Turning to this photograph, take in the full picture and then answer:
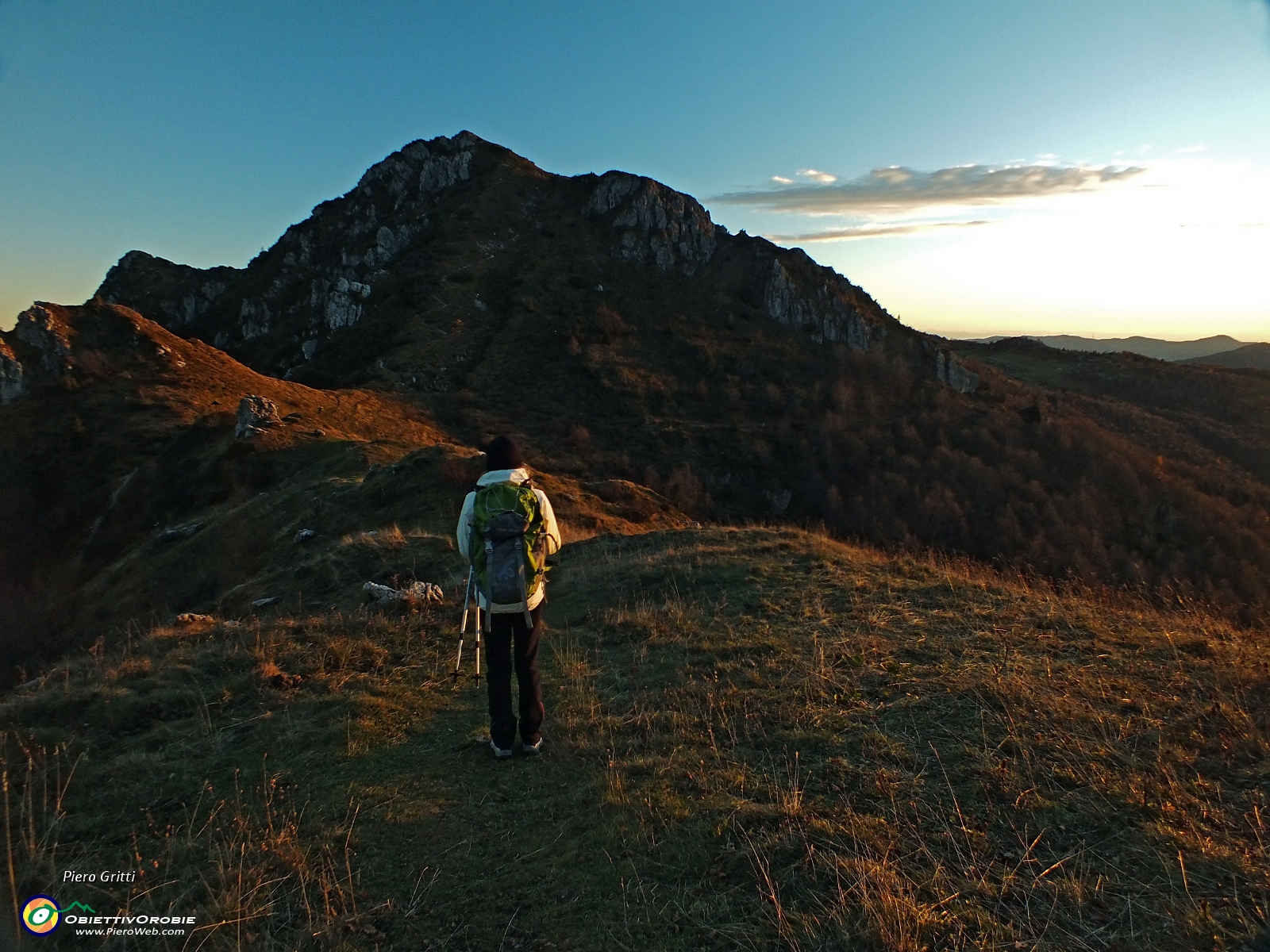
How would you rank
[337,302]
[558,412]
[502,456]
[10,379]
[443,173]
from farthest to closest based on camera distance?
[443,173], [337,302], [558,412], [10,379], [502,456]

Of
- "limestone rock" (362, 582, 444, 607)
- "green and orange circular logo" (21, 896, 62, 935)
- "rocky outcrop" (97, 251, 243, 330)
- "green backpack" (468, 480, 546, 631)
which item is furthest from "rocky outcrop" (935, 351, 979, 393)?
"rocky outcrop" (97, 251, 243, 330)

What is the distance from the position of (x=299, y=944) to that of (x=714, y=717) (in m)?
3.06

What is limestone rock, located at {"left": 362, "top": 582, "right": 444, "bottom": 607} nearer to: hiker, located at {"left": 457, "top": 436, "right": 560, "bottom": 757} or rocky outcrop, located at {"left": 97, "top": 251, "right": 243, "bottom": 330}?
hiker, located at {"left": 457, "top": 436, "right": 560, "bottom": 757}

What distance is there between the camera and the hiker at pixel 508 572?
4699mm

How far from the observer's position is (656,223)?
69562 mm

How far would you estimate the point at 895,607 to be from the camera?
25.0 feet

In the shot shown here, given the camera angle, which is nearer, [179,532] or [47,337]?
[179,532]

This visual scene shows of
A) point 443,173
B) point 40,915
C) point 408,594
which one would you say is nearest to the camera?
point 40,915

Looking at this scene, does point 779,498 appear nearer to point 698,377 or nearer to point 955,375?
point 698,377

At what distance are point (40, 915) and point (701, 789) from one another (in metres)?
3.60

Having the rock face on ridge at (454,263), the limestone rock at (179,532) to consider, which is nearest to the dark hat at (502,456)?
the limestone rock at (179,532)

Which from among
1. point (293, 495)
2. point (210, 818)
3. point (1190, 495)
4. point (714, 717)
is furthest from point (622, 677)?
point (1190, 495)

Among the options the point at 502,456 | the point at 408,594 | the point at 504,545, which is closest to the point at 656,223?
the point at 408,594

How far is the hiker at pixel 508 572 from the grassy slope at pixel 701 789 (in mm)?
390
